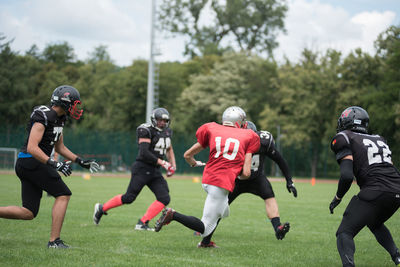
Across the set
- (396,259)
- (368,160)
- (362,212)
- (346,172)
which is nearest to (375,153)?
(368,160)

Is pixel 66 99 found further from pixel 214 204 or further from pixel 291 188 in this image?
pixel 291 188

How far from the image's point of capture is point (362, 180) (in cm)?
496

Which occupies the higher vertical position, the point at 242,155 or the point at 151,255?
the point at 242,155

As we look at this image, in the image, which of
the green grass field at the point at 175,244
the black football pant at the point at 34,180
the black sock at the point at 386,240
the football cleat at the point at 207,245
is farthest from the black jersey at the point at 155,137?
the black sock at the point at 386,240

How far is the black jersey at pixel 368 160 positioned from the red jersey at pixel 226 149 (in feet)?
3.60

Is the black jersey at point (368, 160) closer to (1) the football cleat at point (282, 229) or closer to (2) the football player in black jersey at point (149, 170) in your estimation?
(1) the football cleat at point (282, 229)

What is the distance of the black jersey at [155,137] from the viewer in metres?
8.09

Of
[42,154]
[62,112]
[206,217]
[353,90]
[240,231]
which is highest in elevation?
[353,90]

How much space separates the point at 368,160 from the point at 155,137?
4223 mm

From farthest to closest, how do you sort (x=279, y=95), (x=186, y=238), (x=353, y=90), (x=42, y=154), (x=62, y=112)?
1. (x=279, y=95)
2. (x=353, y=90)
3. (x=186, y=238)
4. (x=62, y=112)
5. (x=42, y=154)

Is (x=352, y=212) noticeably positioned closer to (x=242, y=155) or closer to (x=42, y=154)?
(x=242, y=155)

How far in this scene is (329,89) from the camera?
3306 cm

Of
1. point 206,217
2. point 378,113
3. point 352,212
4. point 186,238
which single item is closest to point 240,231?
point 186,238

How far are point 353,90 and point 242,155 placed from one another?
1112 inches
